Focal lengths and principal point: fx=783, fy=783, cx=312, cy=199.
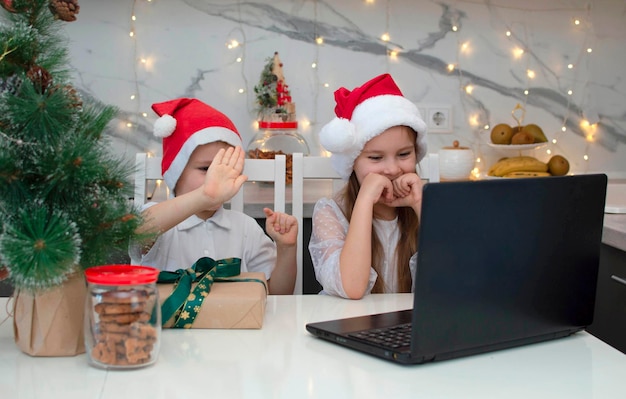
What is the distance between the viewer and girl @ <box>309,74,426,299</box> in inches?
54.1

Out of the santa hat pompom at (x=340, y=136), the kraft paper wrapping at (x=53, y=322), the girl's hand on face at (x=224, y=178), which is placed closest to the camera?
the kraft paper wrapping at (x=53, y=322)

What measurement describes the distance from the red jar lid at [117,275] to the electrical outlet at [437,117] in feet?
5.79

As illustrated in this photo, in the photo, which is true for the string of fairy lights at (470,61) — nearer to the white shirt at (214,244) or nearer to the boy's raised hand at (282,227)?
the white shirt at (214,244)

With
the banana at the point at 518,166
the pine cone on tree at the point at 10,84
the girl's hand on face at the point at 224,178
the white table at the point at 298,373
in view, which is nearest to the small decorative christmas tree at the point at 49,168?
the pine cone on tree at the point at 10,84

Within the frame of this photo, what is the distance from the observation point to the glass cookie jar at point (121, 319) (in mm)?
805

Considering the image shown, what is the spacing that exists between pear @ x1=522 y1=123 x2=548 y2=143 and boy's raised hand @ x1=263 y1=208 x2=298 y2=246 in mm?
1248

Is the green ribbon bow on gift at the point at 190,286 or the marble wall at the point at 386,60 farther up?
the marble wall at the point at 386,60

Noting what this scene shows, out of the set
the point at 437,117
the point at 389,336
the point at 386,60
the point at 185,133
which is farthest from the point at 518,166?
the point at 389,336

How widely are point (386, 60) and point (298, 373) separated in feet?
5.86

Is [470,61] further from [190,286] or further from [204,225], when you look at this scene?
[190,286]

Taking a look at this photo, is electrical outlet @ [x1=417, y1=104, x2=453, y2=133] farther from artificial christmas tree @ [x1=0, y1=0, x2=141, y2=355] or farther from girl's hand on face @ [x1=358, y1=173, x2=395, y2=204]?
artificial christmas tree @ [x1=0, y1=0, x2=141, y2=355]

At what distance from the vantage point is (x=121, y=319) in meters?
A: 0.81

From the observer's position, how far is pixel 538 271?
90cm

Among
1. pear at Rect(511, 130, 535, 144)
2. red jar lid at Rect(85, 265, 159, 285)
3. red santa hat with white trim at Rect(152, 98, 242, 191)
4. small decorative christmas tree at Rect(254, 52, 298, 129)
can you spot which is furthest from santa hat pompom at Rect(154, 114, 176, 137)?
pear at Rect(511, 130, 535, 144)
